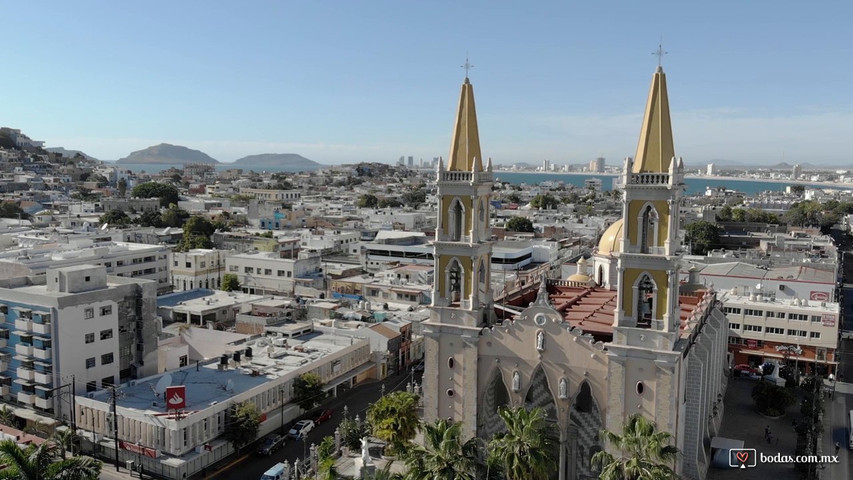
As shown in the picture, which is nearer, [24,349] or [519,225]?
[24,349]

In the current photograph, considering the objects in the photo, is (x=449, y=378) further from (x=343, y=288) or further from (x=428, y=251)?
(x=428, y=251)

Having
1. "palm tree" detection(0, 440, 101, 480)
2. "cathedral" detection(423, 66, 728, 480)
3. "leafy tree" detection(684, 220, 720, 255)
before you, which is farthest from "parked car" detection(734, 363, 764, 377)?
"leafy tree" detection(684, 220, 720, 255)

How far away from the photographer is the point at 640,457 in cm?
2661

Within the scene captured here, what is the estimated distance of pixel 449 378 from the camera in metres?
36.0

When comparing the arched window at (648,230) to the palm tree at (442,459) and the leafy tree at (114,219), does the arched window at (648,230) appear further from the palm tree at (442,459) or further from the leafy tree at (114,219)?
the leafy tree at (114,219)

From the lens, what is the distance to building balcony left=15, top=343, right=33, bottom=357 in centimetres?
4425

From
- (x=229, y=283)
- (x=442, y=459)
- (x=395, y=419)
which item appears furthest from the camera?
(x=229, y=283)

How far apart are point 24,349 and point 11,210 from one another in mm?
96694

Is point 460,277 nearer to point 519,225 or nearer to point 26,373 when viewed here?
point 26,373

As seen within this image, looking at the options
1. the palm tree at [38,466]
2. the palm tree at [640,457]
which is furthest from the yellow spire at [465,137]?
the palm tree at [38,466]

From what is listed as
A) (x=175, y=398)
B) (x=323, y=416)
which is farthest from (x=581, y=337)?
(x=175, y=398)

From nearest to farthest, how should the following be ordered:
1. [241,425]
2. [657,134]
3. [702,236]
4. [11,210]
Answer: [657,134], [241,425], [702,236], [11,210]

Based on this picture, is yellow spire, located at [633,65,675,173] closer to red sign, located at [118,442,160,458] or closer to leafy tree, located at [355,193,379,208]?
red sign, located at [118,442,160,458]

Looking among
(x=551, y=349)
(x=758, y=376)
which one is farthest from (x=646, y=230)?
(x=758, y=376)
